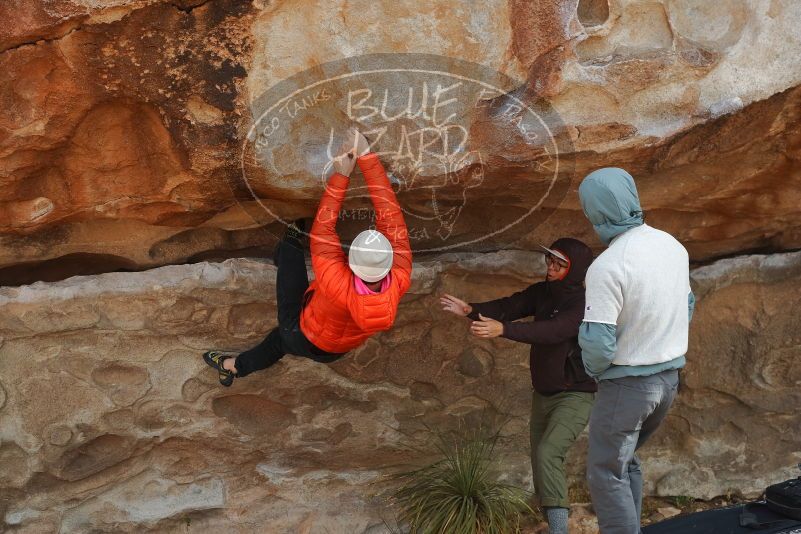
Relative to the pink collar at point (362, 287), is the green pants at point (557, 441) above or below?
below

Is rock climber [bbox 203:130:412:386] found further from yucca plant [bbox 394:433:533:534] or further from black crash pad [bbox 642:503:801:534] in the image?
black crash pad [bbox 642:503:801:534]

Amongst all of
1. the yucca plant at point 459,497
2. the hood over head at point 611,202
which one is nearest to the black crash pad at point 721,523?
the yucca plant at point 459,497

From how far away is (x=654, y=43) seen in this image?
332cm

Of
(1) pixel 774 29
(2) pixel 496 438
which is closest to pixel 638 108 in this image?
(1) pixel 774 29

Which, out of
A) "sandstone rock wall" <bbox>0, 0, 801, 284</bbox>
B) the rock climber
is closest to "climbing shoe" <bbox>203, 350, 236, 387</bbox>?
the rock climber

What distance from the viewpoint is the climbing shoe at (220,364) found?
388 centimetres

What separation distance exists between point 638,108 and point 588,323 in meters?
0.97

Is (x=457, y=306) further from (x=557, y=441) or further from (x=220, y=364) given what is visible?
(x=220, y=364)

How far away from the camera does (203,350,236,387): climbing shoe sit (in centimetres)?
388

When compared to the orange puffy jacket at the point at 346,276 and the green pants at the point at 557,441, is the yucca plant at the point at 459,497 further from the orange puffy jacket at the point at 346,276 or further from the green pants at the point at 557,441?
the orange puffy jacket at the point at 346,276

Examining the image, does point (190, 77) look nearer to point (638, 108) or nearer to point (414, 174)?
point (414, 174)

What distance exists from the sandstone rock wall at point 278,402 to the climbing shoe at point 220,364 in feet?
0.32

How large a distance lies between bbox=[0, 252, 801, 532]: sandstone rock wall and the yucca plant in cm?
17

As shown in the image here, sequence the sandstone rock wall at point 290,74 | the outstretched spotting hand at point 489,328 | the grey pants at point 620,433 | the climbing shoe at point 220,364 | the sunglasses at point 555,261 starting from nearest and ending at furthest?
1. the grey pants at point 620,433
2. the sandstone rock wall at point 290,74
3. the outstretched spotting hand at point 489,328
4. the sunglasses at point 555,261
5. the climbing shoe at point 220,364
